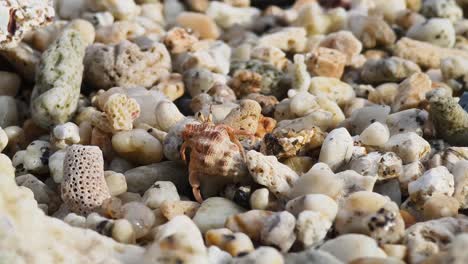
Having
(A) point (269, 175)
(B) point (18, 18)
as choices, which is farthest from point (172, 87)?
(A) point (269, 175)

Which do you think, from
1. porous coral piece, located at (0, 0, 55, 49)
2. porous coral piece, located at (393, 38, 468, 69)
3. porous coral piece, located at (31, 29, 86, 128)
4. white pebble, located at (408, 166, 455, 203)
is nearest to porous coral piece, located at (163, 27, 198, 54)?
porous coral piece, located at (31, 29, 86, 128)

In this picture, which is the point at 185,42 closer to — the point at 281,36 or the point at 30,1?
the point at 281,36

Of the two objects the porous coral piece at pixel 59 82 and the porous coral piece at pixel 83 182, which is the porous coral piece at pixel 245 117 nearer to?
the porous coral piece at pixel 83 182

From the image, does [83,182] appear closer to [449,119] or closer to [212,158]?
[212,158]

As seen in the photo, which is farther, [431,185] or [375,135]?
[375,135]

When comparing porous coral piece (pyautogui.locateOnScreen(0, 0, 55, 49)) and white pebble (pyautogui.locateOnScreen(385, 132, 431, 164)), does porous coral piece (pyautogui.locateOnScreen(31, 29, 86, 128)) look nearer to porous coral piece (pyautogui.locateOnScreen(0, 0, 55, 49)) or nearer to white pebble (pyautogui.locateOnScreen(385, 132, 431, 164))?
porous coral piece (pyautogui.locateOnScreen(0, 0, 55, 49))

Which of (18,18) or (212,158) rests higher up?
(18,18)
